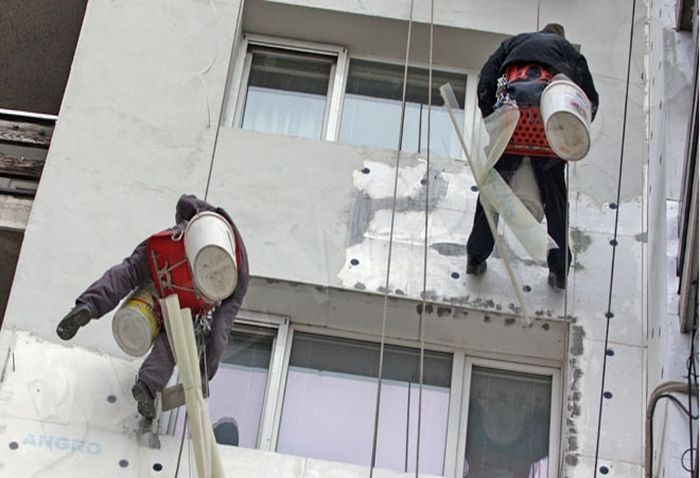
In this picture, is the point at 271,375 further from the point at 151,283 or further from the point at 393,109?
the point at 393,109

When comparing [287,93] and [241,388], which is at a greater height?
[287,93]

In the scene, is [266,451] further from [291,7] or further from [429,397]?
[291,7]

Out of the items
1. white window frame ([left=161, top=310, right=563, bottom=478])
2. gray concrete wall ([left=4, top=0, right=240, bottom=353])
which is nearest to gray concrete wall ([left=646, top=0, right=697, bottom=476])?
white window frame ([left=161, top=310, right=563, bottom=478])

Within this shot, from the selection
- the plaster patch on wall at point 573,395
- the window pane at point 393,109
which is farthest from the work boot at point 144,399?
the window pane at point 393,109

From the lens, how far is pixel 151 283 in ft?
25.9

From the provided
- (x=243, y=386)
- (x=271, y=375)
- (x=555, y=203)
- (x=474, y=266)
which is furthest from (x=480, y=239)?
(x=243, y=386)

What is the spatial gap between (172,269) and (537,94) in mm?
2180

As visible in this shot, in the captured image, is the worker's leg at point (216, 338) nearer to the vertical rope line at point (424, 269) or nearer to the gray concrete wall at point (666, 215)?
the vertical rope line at point (424, 269)

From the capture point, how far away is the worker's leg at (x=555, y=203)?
8672 millimetres

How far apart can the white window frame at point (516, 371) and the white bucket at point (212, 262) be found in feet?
5.55

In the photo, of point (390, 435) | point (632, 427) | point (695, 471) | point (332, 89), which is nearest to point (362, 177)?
point (332, 89)

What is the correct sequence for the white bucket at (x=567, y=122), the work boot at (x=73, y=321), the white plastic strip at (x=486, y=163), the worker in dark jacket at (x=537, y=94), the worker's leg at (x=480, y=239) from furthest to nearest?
the worker's leg at (x=480, y=239) → the worker in dark jacket at (x=537, y=94) → the white plastic strip at (x=486, y=163) → the white bucket at (x=567, y=122) → the work boot at (x=73, y=321)

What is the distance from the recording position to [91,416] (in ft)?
26.5

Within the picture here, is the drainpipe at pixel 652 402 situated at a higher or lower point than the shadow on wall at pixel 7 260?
lower
